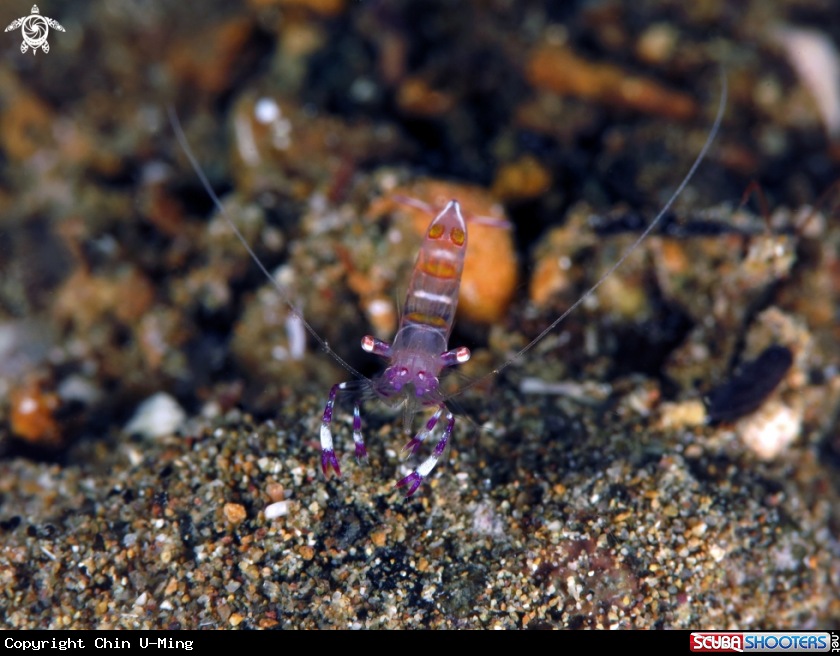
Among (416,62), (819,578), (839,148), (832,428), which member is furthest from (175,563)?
(839,148)

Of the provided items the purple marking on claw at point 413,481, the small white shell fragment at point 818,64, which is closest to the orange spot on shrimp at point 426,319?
the purple marking on claw at point 413,481

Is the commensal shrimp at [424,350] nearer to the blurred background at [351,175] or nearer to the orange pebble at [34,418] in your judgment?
the blurred background at [351,175]

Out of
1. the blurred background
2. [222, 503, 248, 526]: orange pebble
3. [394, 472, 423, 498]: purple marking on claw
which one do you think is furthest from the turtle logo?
[394, 472, 423, 498]: purple marking on claw

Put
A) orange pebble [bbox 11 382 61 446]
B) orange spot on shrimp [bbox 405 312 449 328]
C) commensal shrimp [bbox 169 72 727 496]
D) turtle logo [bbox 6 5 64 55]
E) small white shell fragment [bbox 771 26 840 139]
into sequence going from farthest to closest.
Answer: turtle logo [bbox 6 5 64 55], small white shell fragment [bbox 771 26 840 139], orange pebble [bbox 11 382 61 446], orange spot on shrimp [bbox 405 312 449 328], commensal shrimp [bbox 169 72 727 496]

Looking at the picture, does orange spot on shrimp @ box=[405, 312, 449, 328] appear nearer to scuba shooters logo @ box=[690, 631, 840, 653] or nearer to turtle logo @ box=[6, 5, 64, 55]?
scuba shooters logo @ box=[690, 631, 840, 653]

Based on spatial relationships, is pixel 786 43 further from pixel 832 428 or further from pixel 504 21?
pixel 832 428

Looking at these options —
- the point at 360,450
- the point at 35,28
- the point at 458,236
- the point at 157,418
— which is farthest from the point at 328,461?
the point at 35,28
